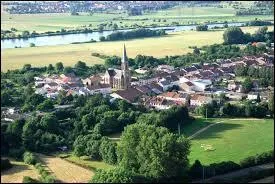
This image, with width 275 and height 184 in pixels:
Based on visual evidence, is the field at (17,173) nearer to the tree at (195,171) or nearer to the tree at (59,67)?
the tree at (195,171)

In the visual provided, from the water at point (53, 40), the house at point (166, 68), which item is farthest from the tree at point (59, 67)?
the water at point (53, 40)

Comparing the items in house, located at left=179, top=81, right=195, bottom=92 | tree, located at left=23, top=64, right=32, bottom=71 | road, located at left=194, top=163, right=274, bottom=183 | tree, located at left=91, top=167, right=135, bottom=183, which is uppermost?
tree, located at left=91, top=167, right=135, bottom=183

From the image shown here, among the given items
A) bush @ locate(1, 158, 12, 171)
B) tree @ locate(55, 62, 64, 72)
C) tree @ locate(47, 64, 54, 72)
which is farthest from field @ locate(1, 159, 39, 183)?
tree @ locate(47, 64, 54, 72)

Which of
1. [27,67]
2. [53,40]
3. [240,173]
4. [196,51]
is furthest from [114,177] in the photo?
[53,40]

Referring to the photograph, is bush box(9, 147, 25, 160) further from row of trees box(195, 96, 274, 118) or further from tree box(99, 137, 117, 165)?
row of trees box(195, 96, 274, 118)

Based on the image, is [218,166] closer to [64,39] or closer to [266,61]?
[266,61]

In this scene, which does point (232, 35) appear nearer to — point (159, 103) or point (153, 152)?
point (159, 103)
